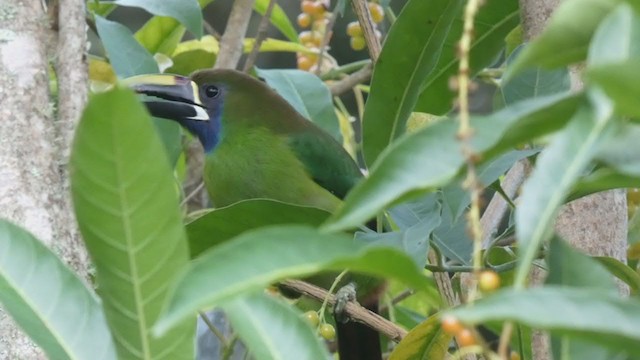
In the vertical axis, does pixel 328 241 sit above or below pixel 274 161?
above

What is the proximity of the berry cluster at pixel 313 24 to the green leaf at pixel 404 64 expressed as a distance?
1.17 metres

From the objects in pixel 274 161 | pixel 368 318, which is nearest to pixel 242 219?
pixel 368 318

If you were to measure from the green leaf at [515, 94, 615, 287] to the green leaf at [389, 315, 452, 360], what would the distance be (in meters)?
0.79

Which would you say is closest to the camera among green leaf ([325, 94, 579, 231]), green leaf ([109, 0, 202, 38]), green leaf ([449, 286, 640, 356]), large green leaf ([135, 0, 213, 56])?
green leaf ([449, 286, 640, 356])

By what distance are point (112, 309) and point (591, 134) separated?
16.3 inches

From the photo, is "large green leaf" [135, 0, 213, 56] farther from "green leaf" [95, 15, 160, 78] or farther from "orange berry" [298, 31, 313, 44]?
"green leaf" [95, 15, 160, 78]

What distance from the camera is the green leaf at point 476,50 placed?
2033mm

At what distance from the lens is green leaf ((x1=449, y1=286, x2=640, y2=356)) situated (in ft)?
2.12

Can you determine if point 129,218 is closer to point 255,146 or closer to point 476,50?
point 476,50

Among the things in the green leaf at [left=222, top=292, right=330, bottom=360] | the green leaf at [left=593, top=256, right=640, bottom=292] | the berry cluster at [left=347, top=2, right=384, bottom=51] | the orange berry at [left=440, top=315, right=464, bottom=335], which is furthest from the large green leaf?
the orange berry at [left=440, top=315, right=464, bottom=335]

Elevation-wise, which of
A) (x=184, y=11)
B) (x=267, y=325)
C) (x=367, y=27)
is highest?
(x=267, y=325)

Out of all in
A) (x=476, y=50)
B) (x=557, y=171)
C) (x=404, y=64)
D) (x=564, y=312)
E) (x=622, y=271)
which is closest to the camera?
(x=564, y=312)

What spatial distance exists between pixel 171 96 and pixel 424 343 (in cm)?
126

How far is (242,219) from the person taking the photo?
5.20 feet
